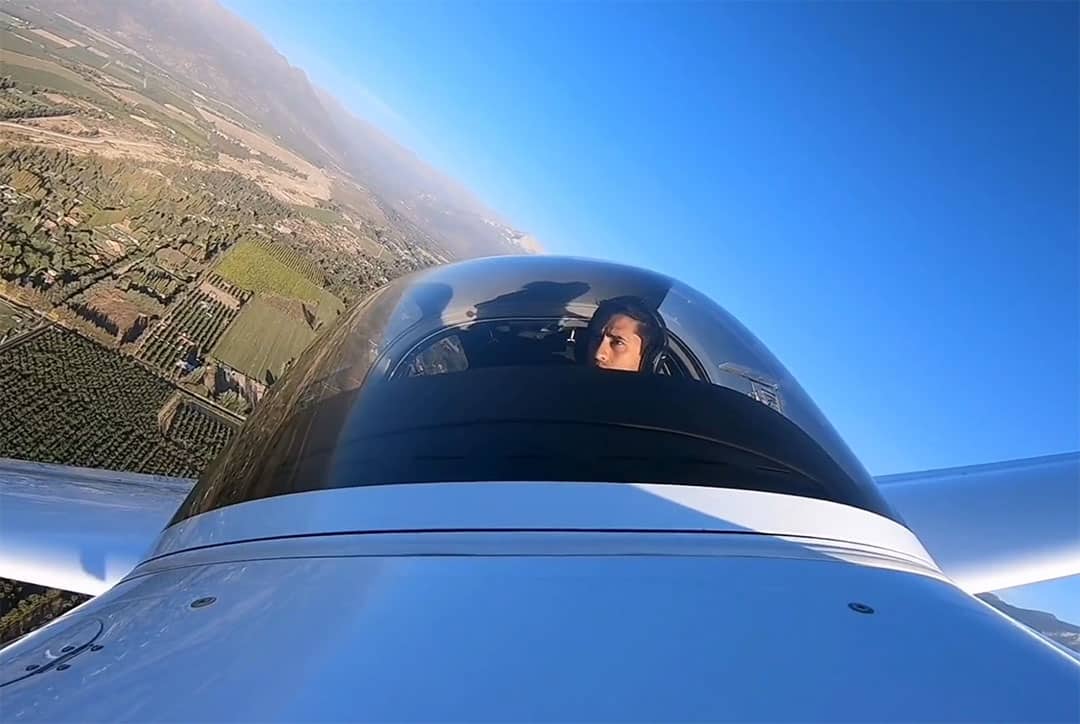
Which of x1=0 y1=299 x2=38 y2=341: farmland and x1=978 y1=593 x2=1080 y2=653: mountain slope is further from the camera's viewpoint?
x1=0 y1=299 x2=38 y2=341: farmland

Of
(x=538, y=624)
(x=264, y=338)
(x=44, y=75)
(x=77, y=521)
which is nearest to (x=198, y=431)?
(x=264, y=338)

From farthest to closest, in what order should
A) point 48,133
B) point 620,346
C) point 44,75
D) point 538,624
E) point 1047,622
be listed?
point 44,75
point 48,133
point 1047,622
point 620,346
point 538,624

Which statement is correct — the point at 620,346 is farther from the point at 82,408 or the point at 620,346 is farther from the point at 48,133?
the point at 48,133

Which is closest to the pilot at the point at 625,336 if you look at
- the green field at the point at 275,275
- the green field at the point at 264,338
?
the green field at the point at 264,338

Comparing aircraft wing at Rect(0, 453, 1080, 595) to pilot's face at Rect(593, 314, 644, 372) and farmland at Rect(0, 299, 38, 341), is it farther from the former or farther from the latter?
farmland at Rect(0, 299, 38, 341)

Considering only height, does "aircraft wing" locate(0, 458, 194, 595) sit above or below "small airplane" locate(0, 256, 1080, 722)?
below

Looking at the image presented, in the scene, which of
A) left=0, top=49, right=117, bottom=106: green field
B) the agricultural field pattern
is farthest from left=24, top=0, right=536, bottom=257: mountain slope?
left=0, top=49, right=117, bottom=106: green field

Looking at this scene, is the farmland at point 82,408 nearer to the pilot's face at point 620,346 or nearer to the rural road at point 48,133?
the pilot's face at point 620,346
